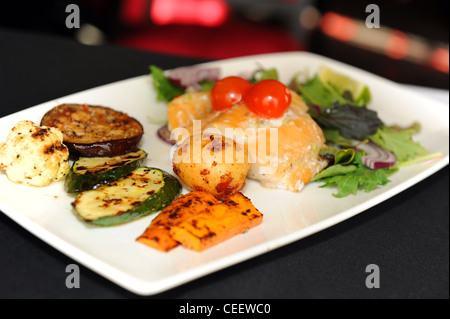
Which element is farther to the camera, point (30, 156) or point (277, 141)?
point (277, 141)

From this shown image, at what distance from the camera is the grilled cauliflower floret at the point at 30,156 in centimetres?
265

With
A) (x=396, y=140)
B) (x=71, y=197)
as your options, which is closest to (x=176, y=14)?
(x=396, y=140)

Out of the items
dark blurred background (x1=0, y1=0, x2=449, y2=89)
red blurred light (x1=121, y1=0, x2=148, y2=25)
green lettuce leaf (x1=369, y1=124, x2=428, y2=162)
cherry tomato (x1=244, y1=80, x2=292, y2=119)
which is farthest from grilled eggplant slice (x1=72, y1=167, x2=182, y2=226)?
red blurred light (x1=121, y1=0, x2=148, y2=25)

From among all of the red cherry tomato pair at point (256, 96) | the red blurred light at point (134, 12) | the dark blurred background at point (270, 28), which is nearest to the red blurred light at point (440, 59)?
the dark blurred background at point (270, 28)

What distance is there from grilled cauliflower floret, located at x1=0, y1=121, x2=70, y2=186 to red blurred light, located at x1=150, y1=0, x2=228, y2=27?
549 cm

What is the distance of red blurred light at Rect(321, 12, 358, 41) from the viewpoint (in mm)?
8055

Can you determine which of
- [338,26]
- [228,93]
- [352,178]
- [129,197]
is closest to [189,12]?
[338,26]

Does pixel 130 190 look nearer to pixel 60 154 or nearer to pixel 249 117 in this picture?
pixel 60 154

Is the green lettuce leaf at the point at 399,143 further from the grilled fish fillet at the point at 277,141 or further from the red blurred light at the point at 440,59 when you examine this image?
the red blurred light at the point at 440,59

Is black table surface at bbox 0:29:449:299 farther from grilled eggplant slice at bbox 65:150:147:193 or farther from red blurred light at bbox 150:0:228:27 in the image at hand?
red blurred light at bbox 150:0:228:27

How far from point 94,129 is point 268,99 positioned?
1.04 meters

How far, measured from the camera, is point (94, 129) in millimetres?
3137

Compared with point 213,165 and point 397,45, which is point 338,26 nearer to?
point 397,45

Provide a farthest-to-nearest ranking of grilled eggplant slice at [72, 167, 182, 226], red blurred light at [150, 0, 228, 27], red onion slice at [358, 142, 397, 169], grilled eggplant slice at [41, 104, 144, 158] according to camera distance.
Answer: red blurred light at [150, 0, 228, 27] < red onion slice at [358, 142, 397, 169] < grilled eggplant slice at [41, 104, 144, 158] < grilled eggplant slice at [72, 167, 182, 226]
